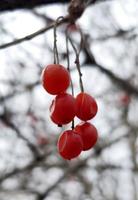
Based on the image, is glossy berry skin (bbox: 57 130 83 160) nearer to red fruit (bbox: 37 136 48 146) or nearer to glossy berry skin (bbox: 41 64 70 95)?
glossy berry skin (bbox: 41 64 70 95)

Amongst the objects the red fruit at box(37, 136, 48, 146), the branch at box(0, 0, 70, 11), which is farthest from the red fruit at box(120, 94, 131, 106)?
the branch at box(0, 0, 70, 11)

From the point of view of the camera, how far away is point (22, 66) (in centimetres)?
428

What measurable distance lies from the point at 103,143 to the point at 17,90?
95cm

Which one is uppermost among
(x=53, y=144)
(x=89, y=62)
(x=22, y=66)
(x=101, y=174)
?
(x=22, y=66)

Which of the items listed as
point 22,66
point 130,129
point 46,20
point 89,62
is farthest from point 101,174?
point 89,62

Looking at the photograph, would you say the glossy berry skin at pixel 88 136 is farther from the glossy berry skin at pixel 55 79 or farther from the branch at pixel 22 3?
the branch at pixel 22 3

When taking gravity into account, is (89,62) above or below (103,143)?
below

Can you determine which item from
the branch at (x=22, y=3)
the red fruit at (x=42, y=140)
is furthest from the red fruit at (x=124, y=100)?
the branch at (x=22, y=3)

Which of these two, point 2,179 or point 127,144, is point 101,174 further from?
point 2,179

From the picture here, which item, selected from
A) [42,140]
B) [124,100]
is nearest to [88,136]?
[124,100]

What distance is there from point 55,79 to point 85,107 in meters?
0.12

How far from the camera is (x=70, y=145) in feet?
3.83

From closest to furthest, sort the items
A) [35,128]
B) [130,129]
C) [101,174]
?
[130,129] < [101,174] < [35,128]

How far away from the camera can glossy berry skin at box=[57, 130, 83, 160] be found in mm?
1172
